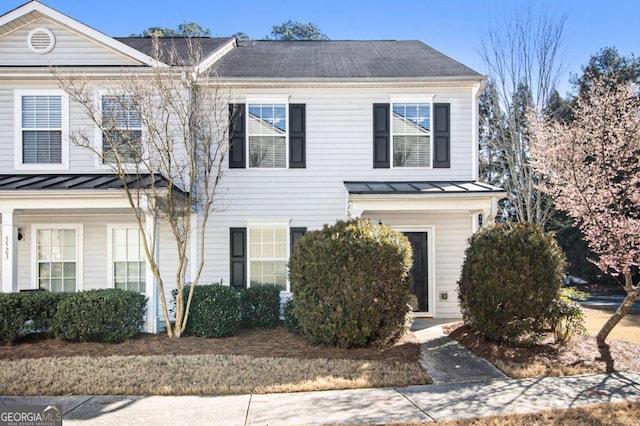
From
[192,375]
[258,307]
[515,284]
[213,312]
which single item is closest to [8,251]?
[213,312]

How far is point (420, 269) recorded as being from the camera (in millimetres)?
11625

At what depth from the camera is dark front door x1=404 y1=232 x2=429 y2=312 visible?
1159 centimetres

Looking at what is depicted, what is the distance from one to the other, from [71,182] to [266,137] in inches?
162

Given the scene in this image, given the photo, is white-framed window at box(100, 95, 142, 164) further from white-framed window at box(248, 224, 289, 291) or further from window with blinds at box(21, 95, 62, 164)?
white-framed window at box(248, 224, 289, 291)

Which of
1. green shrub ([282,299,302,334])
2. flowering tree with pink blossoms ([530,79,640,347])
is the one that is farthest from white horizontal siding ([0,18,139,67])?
flowering tree with pink blossoms ([530,79,640,347])

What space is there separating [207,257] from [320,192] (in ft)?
9.54

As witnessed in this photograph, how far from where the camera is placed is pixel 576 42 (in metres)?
18.1

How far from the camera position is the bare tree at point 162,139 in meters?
9.40

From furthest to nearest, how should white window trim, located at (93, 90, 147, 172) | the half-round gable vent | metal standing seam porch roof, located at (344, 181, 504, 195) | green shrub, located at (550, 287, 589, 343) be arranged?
1. the half-round gable vent
2. white window trim, located at (93, 90, 147, 172)
3. metal standing seam porch roof, located at (344, 181, 504, 195)
4. green shrub, located at (550, 287, 589, 343)

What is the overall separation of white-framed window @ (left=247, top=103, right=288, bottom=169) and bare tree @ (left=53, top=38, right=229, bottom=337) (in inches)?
27.0

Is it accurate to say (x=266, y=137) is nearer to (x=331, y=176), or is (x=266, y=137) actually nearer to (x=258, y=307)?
(x=331, y=176)

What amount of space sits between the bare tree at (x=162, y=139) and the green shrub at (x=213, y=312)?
0.21 metres

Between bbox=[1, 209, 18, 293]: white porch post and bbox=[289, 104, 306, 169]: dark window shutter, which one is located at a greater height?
bbox=[289, 104, 306, 169]: dark window shutter

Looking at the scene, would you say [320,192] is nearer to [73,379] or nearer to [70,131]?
[70,131]
